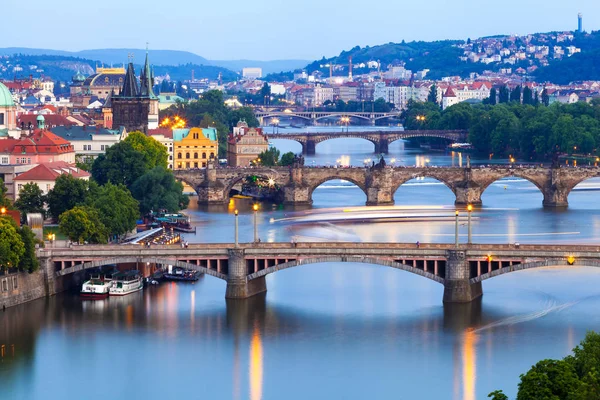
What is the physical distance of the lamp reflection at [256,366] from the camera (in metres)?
40.1

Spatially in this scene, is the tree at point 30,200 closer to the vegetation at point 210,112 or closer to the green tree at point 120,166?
the green tree at point 120,166

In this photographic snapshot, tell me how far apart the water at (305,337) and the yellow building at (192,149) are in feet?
112

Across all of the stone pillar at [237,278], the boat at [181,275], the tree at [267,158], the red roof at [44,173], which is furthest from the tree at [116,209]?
the tree at [267,158]

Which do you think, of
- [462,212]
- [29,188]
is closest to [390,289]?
[29,188]

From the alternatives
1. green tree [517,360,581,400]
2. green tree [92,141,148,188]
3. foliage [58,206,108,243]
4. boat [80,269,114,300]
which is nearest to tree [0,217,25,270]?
boat [80,269,114,300]

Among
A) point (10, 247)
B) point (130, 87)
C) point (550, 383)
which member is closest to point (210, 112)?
point (130, 87)

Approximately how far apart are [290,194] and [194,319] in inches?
1326

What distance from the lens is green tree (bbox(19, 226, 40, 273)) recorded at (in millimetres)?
48531

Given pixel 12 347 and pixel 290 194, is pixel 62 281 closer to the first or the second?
pixel 12 347

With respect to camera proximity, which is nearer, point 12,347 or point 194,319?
point 12,347

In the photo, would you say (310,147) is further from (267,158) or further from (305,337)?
(305,337)

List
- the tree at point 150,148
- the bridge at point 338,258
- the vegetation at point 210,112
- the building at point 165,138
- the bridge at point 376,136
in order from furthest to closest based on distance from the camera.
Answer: the vegetation at point 210,112, the bridge at point 376,136, the building at point 165,138, the tree at point 150,148, the bridge at point 338,258

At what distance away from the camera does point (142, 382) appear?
41031 millimetres

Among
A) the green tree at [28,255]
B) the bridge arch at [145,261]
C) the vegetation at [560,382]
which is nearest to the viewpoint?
the vegetation at [560,382]
